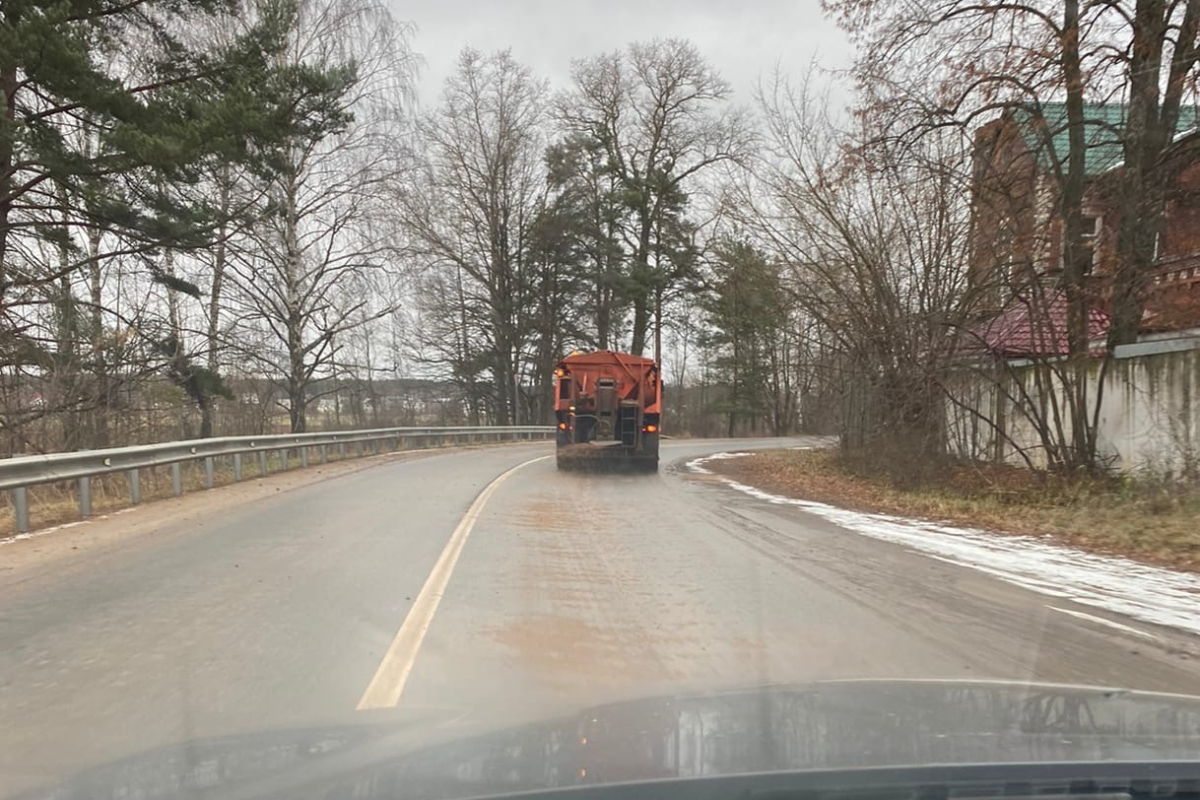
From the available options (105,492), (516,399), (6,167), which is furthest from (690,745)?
(516,399)

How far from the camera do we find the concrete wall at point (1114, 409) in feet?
42.1

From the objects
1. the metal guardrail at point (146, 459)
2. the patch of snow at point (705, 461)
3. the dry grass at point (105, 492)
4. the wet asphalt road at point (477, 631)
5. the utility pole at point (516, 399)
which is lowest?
the patch of snow at point (705, 461)

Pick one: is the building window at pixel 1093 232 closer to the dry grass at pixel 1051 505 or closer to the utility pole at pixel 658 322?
the dry grass at pixel 1051 505

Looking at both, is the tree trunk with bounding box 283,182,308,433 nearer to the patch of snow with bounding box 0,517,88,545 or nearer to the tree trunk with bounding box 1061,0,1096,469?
the patch of snow with bounding box 0,517,88,545

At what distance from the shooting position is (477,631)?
580 cm

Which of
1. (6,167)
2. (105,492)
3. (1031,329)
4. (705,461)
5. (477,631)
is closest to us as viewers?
(477,631)

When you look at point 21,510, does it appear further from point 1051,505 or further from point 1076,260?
point 1076,260

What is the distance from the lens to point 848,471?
65.3 feet

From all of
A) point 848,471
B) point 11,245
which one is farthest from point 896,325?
point 11,245

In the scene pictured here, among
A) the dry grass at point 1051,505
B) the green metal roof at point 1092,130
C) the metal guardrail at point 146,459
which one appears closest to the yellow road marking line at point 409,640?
the metal guardrail at point 146,459

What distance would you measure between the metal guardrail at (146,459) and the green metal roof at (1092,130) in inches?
598

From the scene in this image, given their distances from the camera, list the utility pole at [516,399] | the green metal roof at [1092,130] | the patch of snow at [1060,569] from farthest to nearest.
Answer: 1. the utility pole at [516,399]
2. the green metal roof at [1092,130]
3. the patch of snow at [1060,569]

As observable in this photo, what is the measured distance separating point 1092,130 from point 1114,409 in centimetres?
483

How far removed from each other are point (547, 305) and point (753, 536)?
3507 cm
